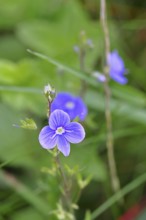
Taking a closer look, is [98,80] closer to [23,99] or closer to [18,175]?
[23,99]

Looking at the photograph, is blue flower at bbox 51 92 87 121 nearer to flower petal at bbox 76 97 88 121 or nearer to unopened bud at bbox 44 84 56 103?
flower petal at bbox 76 97 88 121

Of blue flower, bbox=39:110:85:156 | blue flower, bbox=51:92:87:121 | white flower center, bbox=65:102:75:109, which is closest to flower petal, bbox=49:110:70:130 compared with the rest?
blue flower, bbox=39:110:85:156

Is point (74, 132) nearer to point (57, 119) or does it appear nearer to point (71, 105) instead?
point (57, 119)

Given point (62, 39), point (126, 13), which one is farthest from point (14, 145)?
point (126, 13)

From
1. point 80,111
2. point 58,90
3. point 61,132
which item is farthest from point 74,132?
point 58,90

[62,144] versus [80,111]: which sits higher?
[80,111]

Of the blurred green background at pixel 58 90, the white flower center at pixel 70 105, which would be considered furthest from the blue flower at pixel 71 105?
the blurred green background at pixel 58 90

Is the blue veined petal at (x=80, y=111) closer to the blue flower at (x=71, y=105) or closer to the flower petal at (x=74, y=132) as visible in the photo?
the blue flower at (x=71, y=105)
